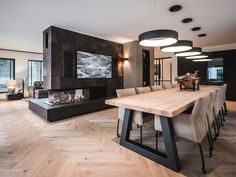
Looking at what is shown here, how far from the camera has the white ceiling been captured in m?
3.07

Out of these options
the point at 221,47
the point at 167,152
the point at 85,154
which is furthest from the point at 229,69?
the point at 85,154

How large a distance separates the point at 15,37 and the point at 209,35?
660 centimetres

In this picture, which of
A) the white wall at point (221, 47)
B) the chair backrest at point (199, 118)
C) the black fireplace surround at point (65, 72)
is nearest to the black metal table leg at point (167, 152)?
the chair backrest at point (199, 118)

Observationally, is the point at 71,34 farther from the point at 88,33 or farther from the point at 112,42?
the point at 112,42

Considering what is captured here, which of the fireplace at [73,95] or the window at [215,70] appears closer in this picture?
the fireplace at [73,95]

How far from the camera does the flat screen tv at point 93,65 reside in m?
5.06

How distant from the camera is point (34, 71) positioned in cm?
896

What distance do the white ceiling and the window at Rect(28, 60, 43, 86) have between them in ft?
12.4

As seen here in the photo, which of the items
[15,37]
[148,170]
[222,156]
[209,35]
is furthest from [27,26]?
[209,35]

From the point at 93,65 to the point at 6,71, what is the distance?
5318 mm

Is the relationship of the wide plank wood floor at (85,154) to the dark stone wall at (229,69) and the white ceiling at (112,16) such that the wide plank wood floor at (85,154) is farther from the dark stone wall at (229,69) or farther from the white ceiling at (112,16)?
the dark stone wall at (229,69)

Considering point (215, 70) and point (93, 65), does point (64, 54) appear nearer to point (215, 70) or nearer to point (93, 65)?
point (93, 65)

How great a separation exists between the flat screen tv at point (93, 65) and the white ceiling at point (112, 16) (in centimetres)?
75

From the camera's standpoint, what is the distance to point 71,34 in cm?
482
